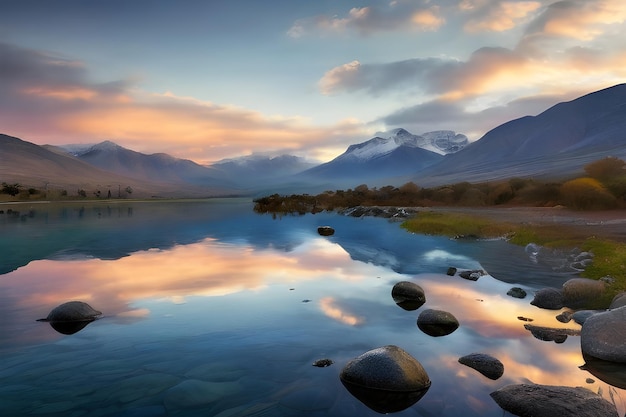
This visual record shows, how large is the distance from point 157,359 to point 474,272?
21955 millimetres

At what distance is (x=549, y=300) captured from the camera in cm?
2030

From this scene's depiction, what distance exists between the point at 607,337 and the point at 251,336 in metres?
13.0

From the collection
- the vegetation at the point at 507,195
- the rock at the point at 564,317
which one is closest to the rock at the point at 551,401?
the rock at the point at 564,317

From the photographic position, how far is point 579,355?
14.2m

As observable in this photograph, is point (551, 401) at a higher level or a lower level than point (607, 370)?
higher

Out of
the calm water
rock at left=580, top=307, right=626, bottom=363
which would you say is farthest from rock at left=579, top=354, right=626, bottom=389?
the calm water

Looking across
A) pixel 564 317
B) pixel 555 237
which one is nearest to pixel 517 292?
pixel 564 317

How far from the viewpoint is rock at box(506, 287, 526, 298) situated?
22.5 meters

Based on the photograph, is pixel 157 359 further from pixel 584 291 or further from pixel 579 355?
pixel 584 291

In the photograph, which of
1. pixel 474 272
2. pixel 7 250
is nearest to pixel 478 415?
pixel 474 272

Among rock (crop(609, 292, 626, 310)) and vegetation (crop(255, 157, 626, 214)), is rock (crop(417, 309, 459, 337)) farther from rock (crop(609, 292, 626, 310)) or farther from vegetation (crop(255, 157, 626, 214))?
vegetation (crop(255, 157, 626, 214))

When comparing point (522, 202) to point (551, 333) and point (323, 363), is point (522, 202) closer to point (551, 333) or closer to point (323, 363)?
point (551, 333)

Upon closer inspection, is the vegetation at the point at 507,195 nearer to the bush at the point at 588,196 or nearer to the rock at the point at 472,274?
the bush at the point at 588,196

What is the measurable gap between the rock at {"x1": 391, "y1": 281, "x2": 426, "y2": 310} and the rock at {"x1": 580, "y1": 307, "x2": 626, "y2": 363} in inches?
321
